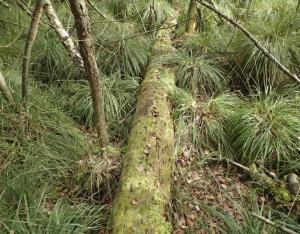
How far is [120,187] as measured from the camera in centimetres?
334

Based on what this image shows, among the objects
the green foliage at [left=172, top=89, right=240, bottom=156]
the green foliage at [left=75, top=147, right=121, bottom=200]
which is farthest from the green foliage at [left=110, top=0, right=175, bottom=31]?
the green foliage at [left=75, top=147, right=121, bottom=200]

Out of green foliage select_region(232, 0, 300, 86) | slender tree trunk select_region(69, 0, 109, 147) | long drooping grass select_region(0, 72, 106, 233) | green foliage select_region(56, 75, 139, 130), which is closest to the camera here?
long drooping grass select_region(0, 72, 106, 233)

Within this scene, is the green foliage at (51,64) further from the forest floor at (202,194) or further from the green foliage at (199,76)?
the forest floor at (202,194)

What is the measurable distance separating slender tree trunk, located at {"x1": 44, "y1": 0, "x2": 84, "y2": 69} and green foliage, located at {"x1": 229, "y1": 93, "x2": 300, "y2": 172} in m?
2.28

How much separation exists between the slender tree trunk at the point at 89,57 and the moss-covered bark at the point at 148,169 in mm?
377

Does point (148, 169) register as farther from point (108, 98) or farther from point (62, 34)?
point (62, 34)

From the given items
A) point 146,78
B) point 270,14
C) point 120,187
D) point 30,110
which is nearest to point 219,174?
point 120,187

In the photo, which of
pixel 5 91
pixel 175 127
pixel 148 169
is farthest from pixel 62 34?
pixel 148 169

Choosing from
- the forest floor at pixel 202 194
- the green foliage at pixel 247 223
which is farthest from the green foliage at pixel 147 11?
the green foliage at pixel 247 223

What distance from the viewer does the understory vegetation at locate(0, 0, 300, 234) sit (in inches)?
129

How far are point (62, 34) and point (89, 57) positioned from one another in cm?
149

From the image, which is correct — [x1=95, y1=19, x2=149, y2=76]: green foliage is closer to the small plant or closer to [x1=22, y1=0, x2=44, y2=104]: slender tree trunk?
the small plant

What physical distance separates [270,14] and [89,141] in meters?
4.11

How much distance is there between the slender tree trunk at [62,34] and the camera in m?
4.87
